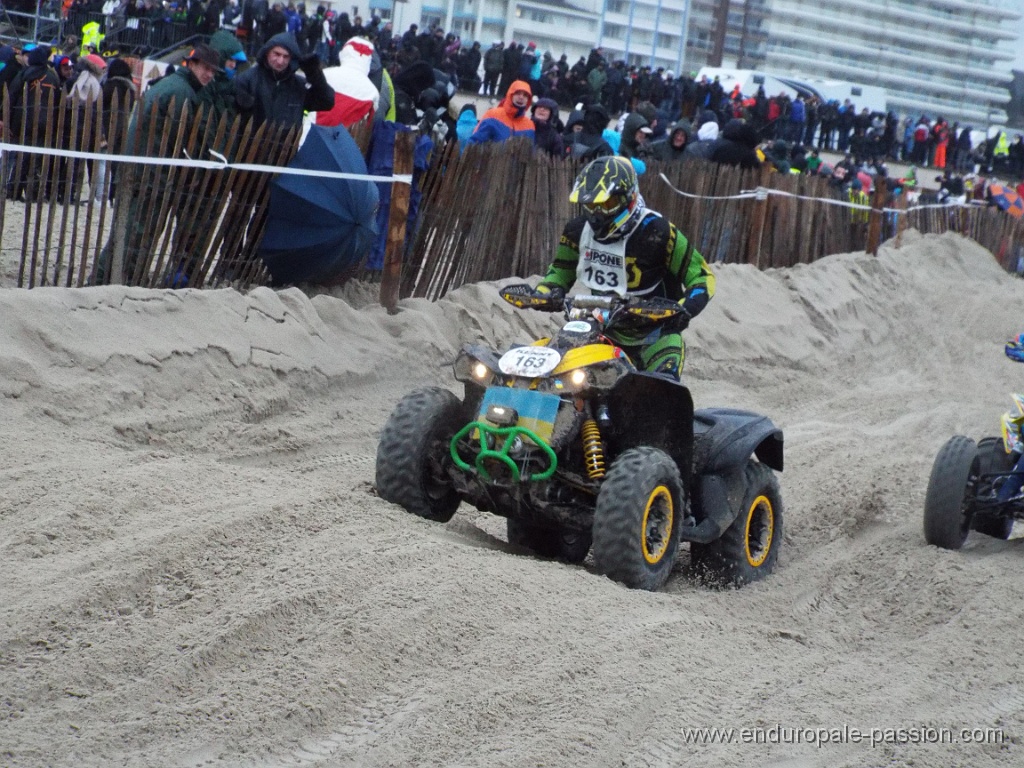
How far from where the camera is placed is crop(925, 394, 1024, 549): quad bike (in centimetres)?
697

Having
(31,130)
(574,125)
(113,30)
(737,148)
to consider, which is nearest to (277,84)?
(31,130)

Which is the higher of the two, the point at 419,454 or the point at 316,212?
the point at 316,212

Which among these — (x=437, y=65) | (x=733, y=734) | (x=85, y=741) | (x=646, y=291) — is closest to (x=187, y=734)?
(x=85, y=741)

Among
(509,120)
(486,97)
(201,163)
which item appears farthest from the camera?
(486,97)

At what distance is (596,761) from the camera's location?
382 centimetres

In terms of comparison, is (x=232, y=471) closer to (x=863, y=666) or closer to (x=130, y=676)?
(x=130, y=676)

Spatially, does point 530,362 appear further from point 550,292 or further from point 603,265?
point 603,265

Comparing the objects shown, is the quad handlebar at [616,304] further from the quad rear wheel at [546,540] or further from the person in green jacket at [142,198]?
the person in green jacket at [142,198]

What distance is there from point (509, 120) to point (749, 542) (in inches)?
277

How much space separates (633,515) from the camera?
5.39 meters

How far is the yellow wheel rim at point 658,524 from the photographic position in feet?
18.4

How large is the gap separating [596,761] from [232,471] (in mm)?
2745

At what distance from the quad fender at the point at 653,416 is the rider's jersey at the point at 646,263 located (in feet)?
2.24

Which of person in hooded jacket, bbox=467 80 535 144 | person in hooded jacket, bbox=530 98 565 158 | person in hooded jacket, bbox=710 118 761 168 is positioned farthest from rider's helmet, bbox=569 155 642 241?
person in hooded jacket, bbox=710 118 761 168
